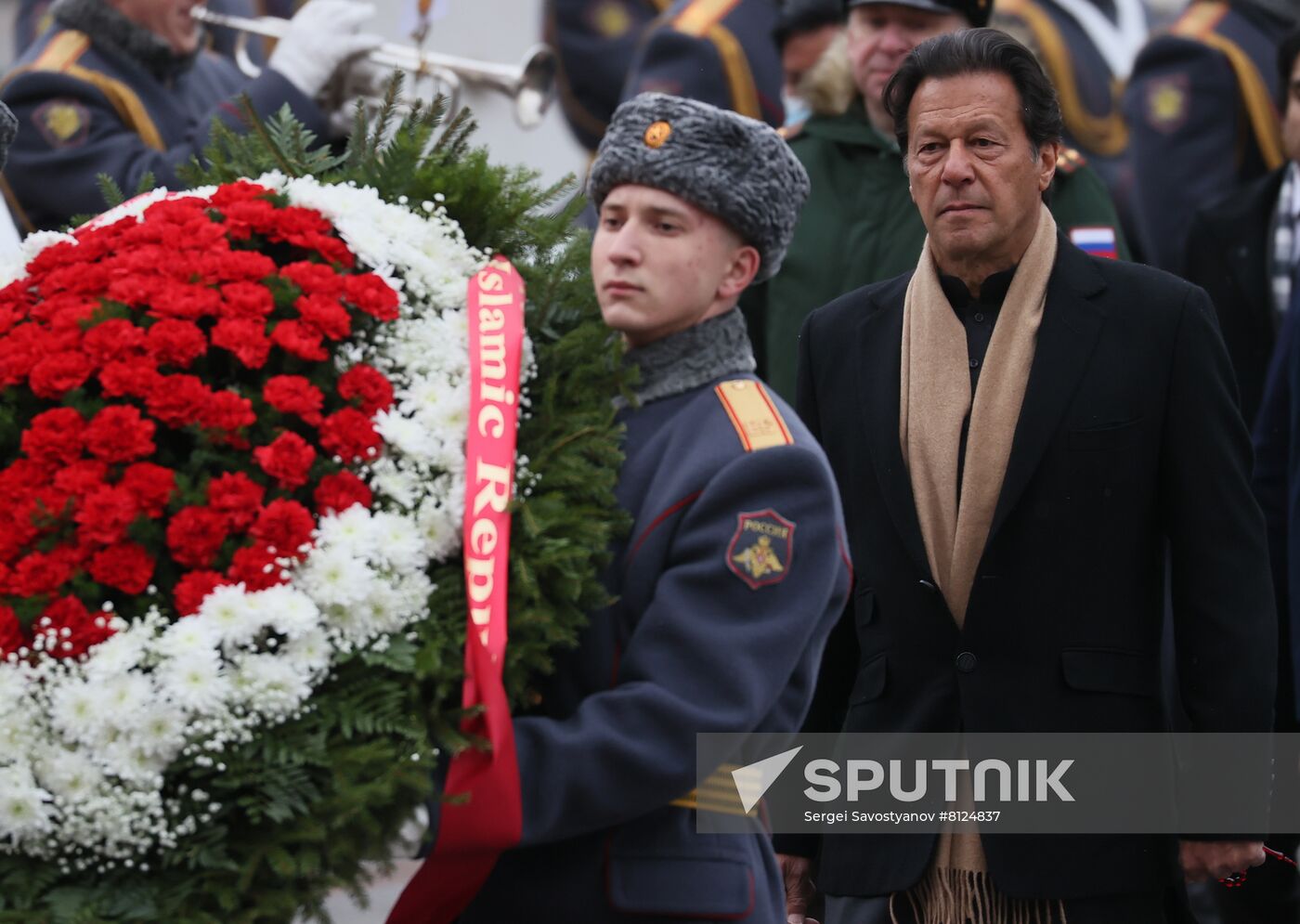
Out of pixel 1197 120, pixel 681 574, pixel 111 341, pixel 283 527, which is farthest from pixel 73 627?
pixel 1197 120

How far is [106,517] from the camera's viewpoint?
2740 mm

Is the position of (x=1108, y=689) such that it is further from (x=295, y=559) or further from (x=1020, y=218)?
(x=295, y=559)

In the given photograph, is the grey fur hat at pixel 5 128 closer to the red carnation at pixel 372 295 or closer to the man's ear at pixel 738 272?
the red carnation at pixel 372 295

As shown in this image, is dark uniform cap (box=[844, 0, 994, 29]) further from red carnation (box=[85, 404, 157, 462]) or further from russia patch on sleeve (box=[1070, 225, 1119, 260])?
red carnation (box=[85, 404, 157, 462])

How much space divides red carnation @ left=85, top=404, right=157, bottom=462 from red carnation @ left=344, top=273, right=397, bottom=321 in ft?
1.17

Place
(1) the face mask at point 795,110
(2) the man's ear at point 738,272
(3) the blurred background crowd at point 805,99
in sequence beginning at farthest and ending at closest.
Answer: (1) the face mask at point 795,110 → (3) the blurred background crowd at point 805,99 → (2) the man's ear at point 738,272

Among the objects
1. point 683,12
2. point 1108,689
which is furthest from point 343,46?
point 1108,689

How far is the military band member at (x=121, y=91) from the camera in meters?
5.70

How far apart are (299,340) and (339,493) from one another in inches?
8.6

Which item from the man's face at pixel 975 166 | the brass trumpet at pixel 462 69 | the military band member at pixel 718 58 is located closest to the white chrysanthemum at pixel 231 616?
the man's face at pixel 975 166

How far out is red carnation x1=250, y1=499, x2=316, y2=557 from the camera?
2777 millimetres

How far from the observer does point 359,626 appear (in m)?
2.80

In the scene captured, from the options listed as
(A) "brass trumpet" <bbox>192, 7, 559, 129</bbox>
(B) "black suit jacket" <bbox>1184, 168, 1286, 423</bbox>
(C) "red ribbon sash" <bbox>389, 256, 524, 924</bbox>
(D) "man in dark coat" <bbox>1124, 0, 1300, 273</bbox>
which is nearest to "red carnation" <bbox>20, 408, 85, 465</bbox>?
(C) "red ribbon sash" <bbox>389, 256, 524, 924</bbox>

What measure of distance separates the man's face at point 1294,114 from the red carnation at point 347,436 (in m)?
3.81
